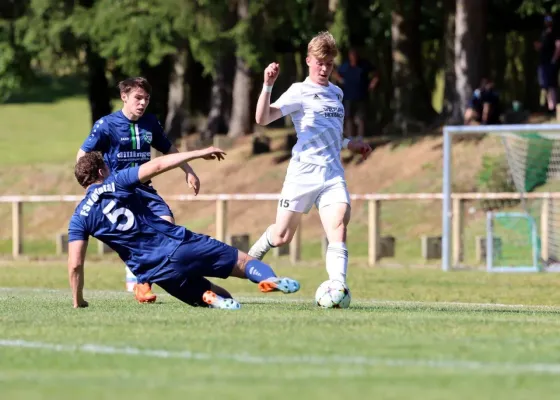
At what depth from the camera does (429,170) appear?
105ft

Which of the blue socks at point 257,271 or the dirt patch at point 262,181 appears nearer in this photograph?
the blue socks at point 257,271

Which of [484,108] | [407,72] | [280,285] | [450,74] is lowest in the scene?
[280,285]

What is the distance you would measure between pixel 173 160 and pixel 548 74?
21188 mm

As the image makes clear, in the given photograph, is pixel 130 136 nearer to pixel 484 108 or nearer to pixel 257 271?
pixel 257 271

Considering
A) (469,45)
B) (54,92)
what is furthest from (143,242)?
(54,92)

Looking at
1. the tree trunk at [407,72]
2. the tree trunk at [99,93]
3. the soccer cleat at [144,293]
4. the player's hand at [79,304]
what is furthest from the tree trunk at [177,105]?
the player's hand at [79,304]

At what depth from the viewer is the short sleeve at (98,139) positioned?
42.6 feet

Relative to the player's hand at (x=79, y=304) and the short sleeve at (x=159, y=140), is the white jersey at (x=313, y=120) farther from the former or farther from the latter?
the player's hand at (x=79, y=304)

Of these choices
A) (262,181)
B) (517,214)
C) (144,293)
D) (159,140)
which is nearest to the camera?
(144,293)

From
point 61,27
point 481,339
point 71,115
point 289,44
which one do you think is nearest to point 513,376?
point 481,339

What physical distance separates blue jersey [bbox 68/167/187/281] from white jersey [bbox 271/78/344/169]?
1.14 metres

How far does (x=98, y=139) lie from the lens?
42.6ft

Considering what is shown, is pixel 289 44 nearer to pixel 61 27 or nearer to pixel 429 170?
pixel 61 27

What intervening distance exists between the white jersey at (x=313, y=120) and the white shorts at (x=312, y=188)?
0.06 meters
